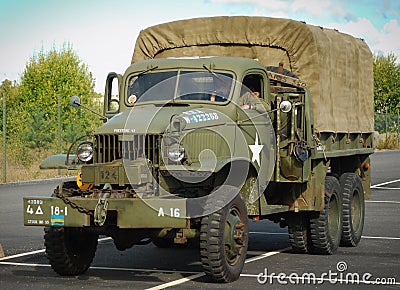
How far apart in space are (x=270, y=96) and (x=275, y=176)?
3.55ft

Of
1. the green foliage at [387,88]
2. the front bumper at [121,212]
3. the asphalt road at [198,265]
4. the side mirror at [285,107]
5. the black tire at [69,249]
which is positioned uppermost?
the green foliage at [387,88]

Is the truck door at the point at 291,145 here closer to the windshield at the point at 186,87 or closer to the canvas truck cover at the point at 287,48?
the windshield at the point at 186,87

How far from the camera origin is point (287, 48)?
44.3 ft

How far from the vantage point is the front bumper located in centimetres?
991

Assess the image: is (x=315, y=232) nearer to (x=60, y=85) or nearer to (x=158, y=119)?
(x=158, y=119)

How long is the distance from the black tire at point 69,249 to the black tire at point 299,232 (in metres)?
3.11

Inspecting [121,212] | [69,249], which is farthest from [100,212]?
[69,249]

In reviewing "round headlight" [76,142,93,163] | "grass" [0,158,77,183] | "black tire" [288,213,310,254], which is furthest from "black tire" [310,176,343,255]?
"grass" [0,158,77,183]

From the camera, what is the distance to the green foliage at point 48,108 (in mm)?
29859

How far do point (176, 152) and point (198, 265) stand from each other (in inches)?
86.3

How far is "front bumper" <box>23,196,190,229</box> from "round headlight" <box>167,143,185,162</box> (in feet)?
2.17

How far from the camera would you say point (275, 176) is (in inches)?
472

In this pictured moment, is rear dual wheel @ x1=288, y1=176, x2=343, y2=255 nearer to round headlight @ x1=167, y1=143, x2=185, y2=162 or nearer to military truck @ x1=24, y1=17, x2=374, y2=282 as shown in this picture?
military truck @ x1=24, y1=17, x2=374, y2=282

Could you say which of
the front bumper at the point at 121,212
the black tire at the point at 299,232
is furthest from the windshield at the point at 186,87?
the black tire at the point at 299,232
